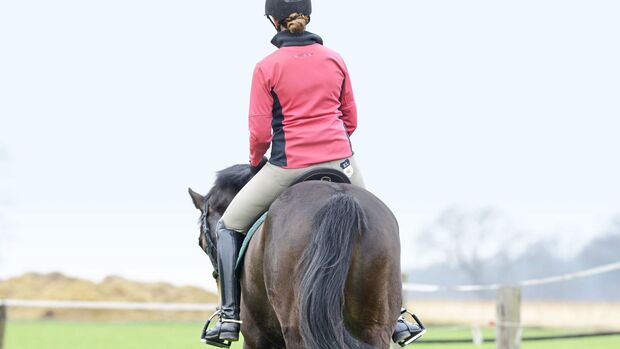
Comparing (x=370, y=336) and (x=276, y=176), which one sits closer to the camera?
(x=370, y=336)

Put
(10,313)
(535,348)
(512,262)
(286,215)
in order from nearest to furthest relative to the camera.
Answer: (286,215) → (535,348) → (10,313) → (512,262)

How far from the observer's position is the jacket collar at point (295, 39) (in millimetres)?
5484

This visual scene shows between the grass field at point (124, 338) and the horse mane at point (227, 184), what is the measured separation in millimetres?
8871

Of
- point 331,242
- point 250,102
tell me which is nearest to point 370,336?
point 331,242

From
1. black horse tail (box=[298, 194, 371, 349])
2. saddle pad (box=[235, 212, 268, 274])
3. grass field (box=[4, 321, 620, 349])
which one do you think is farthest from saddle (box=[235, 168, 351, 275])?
grass field (box=[4, 321, 620, 349])

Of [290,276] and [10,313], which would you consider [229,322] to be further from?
[10,313]

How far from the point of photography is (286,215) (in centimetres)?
489

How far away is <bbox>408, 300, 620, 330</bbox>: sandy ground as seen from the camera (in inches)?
986

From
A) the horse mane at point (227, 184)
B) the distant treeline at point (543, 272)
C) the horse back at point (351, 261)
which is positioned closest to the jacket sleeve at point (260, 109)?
the horse back at point (351, 261)

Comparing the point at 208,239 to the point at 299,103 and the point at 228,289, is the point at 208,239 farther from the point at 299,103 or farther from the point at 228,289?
the point at 299,103

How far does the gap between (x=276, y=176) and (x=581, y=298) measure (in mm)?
25467

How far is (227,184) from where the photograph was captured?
6672 mm

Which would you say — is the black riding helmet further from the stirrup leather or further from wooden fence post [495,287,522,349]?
wooden fence post [495,287,522,349]

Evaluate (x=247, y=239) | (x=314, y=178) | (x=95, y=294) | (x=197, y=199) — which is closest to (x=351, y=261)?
(x=314, y=178)
